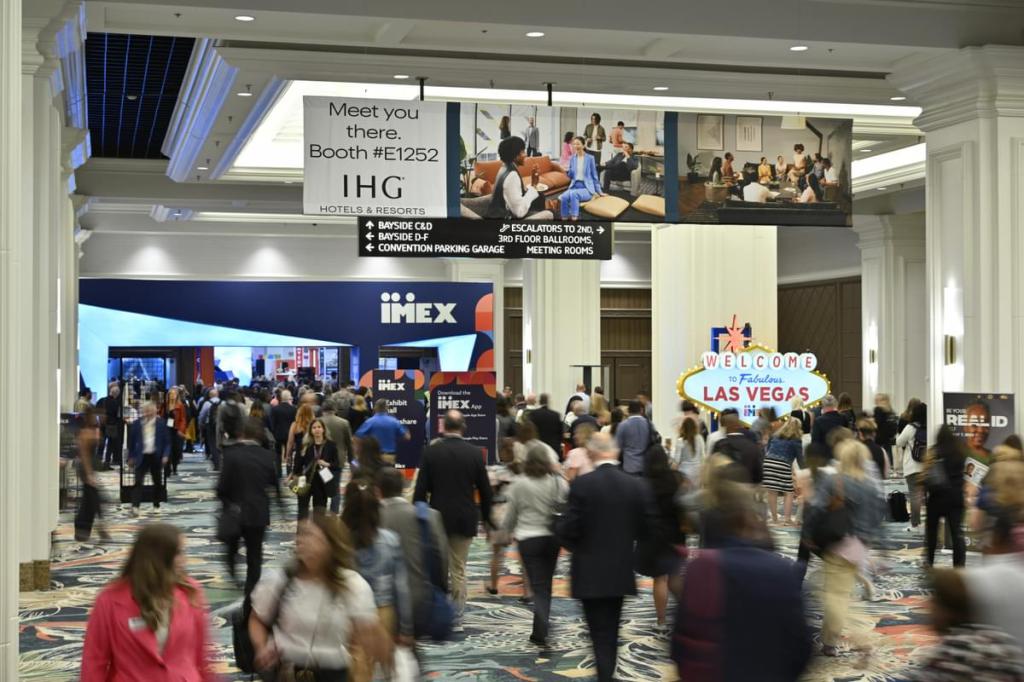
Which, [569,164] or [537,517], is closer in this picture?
[537,517]

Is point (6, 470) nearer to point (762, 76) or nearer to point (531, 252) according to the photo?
point (531, 252)

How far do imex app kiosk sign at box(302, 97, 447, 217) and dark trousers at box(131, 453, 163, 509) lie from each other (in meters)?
6.09

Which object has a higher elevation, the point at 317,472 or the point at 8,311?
the point at 8,311

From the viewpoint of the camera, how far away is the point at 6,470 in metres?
4.49

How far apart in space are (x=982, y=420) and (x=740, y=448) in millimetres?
2084

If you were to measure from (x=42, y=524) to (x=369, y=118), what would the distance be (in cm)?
444

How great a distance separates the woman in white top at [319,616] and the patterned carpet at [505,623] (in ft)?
6.93

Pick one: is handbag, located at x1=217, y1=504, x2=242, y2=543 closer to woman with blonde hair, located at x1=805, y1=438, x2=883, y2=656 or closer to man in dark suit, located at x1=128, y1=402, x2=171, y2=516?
woman with blonde hair, located at x1=805, y1=438, x2=883, y2=656

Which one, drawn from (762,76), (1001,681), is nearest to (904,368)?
(762,76)

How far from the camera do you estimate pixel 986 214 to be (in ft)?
36.0

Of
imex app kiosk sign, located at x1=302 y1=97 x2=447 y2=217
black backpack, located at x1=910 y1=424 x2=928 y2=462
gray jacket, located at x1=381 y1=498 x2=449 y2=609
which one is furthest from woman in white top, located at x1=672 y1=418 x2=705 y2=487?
gray jacket, located at x1=381 y1=498 x2=449 y2=609

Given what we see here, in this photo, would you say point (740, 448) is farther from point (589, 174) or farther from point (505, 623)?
point (589, 174)

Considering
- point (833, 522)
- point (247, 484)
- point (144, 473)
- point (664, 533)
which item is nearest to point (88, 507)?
point (144, 473)

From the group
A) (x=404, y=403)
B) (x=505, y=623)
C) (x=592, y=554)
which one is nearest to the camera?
(x=592, y=554)
